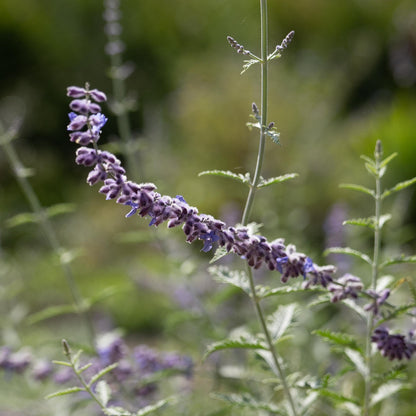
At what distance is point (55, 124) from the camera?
1622 centimetres

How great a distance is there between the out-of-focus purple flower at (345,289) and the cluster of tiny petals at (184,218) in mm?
41

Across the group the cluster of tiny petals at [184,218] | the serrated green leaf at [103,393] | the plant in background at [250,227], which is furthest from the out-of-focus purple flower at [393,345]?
the serrated green leaf at [103,393]

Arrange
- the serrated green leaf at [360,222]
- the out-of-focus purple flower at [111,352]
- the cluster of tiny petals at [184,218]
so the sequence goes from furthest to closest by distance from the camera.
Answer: the out-of-focus purple flower at [111,352], the serrated green leaf at [360,222], the cluster of tiny petals at [184,218]

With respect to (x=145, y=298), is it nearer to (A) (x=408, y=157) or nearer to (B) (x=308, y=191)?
(B) (x=308, y=191)

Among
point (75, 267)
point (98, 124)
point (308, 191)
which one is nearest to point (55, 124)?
point (75, 267)

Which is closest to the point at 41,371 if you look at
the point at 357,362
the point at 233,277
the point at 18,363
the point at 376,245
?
the point at 18,363

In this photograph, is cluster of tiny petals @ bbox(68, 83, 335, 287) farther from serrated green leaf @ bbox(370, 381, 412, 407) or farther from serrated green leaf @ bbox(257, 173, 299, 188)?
serrated green leaf @ bbox(370, 381, 412, 407)

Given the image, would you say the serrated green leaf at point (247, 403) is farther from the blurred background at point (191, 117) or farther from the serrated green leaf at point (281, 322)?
the blurred background at point (191, 117)

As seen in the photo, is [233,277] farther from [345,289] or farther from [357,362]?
[357,362]

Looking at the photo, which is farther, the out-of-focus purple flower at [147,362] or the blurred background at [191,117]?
the blurred background at [191,117]

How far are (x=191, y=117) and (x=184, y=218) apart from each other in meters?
12.6

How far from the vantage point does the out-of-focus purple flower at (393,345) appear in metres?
1.88

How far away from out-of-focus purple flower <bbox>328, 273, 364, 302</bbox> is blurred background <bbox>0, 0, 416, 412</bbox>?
2305 millimetres

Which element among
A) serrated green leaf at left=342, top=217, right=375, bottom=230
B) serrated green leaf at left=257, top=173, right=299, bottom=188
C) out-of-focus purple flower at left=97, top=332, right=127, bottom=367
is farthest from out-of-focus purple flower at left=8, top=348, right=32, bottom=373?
serrated green leaf at left=342, top=217, right=375, bottom=230
